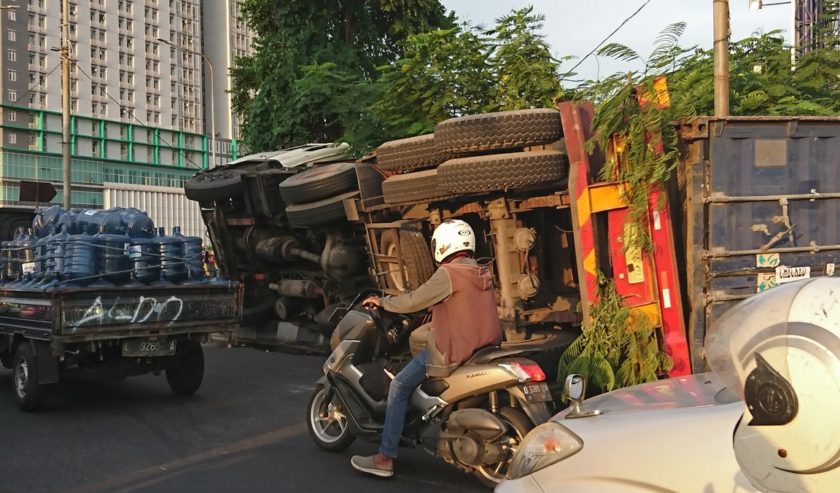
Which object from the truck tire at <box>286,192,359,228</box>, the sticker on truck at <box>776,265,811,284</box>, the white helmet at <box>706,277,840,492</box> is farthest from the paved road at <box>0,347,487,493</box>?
the white helmet at <box>706,277,840,492</box>

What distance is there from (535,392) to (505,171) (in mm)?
2355

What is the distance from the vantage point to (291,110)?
59.1 ft

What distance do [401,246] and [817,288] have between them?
674 centimetres

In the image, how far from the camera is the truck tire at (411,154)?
309 inches

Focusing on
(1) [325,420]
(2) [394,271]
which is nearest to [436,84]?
(2) [394,271]

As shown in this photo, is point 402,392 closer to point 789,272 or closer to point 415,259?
point 789,272

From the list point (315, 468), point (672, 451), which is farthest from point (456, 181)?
point (672, 451)

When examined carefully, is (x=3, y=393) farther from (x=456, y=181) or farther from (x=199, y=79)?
(x=199, y=79)

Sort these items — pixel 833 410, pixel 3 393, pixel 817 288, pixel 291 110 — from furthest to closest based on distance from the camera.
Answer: pixel 291 110 → pixel 3 393 → pixel 817 288 → pixel 833 410

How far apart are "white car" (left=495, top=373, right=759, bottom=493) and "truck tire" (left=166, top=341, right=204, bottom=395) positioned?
20.6ft

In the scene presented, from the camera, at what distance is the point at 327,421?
6.23 metres

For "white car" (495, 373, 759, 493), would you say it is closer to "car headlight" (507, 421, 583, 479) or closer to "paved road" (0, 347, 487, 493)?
"car headlight" (507, 421, 583, 479)

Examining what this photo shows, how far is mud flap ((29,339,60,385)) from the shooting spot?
773 centimetres

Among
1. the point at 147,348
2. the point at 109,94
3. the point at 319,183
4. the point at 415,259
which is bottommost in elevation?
the point at 147,348
